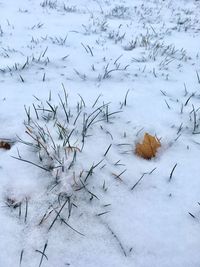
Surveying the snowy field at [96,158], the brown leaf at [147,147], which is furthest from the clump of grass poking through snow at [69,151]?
the brown leaf at [147,147]

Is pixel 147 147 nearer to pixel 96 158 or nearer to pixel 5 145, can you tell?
pixel 96 158

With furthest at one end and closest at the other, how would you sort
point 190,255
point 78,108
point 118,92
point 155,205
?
point 118,92
point 78,108
point 155,205
point 190,255

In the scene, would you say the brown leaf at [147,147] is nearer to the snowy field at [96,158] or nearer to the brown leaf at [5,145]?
the snowy field at [96,158]

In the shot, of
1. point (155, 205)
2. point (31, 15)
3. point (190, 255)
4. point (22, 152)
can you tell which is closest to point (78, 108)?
point (22, 152)

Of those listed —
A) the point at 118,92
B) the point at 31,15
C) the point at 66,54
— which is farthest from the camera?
the point at 31,15

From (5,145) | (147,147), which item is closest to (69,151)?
(5,145)

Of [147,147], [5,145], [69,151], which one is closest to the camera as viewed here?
[69,151]

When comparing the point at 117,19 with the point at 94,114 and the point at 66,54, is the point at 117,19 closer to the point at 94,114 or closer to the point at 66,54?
the point at 66,54
